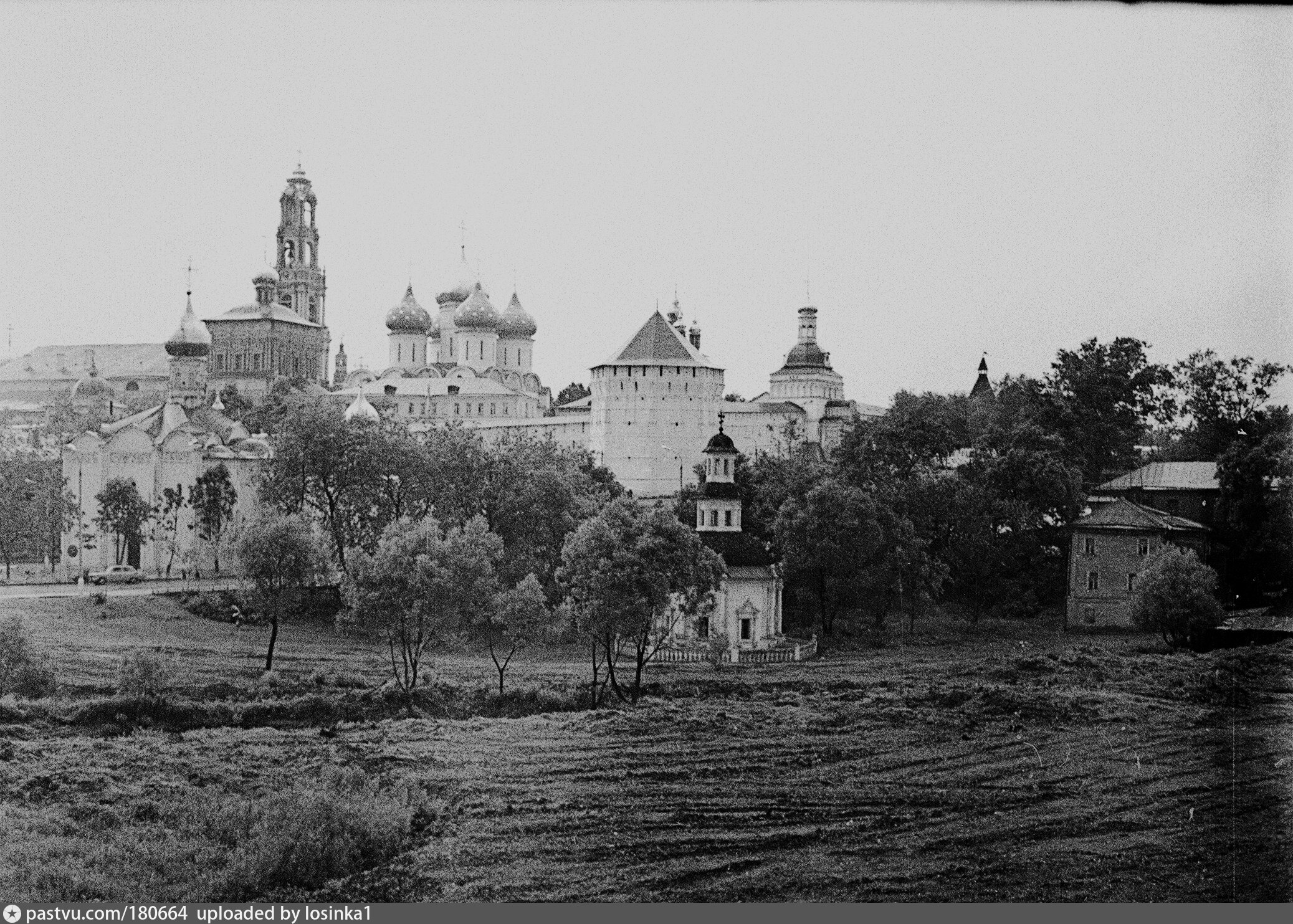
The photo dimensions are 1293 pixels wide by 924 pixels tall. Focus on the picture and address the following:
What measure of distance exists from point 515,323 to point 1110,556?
20.3 ft

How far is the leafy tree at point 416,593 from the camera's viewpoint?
7633 millimetres

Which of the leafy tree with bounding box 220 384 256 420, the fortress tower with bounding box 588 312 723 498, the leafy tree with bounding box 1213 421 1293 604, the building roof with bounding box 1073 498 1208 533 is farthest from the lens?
the fortress tower with bounding box 588 312 723 498

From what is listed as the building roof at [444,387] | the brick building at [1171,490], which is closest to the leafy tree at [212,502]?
the brick building at [1171,490]

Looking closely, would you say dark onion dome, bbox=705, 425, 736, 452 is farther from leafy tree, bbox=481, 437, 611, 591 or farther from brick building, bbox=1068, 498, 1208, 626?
brick building, bbox=1068, 498, 1208, 626

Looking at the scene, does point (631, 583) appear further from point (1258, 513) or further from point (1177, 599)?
point (1258, 513)

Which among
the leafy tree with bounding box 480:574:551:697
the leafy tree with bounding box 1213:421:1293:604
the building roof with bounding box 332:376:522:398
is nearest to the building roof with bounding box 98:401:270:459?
the leafy tree with bounding box 480:574:551:697

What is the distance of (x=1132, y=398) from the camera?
7.89m

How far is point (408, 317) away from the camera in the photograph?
12.2m

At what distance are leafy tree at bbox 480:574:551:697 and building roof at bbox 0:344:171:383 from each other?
2.45 metres

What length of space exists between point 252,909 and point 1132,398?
517 cm

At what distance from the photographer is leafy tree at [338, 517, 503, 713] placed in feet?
25.0

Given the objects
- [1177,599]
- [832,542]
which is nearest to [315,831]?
[1177,599]

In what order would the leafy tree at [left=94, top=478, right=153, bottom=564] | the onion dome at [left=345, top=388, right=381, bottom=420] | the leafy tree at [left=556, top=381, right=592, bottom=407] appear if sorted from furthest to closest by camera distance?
the leafy tree at [left=556, top=381, right=592, bottom=407] < the onion dome at [left=345, top=388, right=381, bottom=420] < the leafy tree at [left=94, top=478, right=153, bottom=564]

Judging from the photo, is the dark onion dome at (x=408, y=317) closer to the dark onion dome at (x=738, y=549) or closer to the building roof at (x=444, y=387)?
the dark onion dome at (x=738, y=549)
